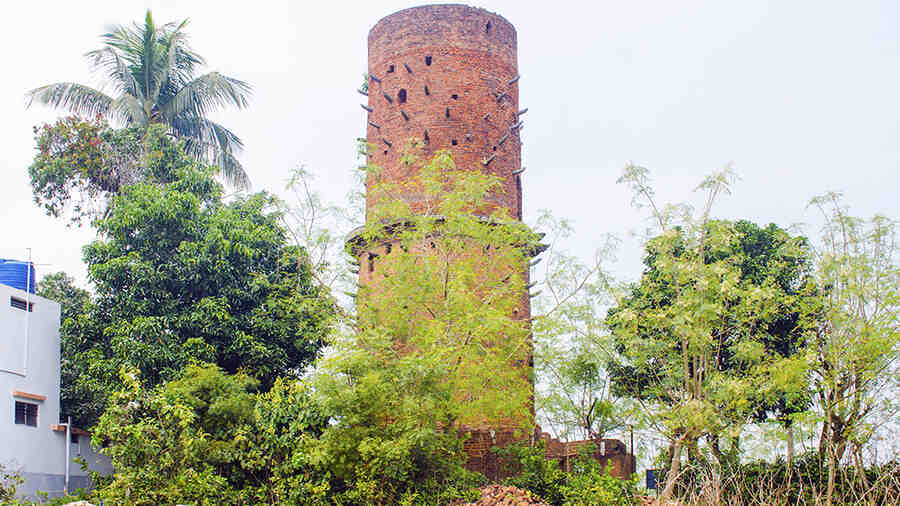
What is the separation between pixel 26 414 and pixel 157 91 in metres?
8.14

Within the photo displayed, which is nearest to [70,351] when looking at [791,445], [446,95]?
[446,95]

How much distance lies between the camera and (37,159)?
20859mm

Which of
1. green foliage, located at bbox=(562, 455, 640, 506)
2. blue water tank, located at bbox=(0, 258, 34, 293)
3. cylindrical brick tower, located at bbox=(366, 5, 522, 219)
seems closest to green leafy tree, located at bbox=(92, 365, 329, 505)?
blue water tank, located at bbox=(0, 258, 34, 293)

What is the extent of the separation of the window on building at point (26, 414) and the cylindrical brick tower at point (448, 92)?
26.6 ft

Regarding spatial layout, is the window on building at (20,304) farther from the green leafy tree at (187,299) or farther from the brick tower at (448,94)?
the brick tower at (448,94)

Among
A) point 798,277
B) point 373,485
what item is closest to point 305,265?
point 373,485

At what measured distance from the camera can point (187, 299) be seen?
60.2 feet

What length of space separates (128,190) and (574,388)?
9.70 meters

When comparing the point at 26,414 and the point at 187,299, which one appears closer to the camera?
the point at 26,414

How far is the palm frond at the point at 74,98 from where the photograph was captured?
2116 centimetres

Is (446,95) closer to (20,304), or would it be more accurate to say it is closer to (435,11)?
(435,11)

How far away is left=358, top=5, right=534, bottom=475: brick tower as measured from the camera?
2119 centimetres

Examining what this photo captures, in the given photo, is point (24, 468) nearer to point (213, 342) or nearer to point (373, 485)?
point (213, 342)

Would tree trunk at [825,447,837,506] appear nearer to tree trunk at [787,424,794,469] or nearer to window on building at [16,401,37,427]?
tree trunk at [787,424,794,469]
